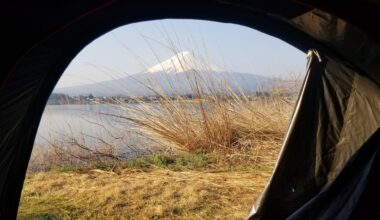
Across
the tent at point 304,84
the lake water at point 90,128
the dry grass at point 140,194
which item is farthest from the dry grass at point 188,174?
the tent at point 304,84

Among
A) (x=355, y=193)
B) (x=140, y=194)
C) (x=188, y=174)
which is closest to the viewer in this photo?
(x=355, y=193)

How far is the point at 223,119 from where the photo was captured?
4785 mm

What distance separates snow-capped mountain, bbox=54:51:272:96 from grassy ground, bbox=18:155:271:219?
88 cm

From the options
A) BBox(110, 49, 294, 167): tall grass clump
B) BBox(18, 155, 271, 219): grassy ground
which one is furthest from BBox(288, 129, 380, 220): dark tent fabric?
BBox(110, 49, 294, 167): tall grass clump

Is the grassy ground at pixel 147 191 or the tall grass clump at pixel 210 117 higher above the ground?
the tall grass clump at pixel 210 117

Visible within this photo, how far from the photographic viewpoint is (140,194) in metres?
3.39

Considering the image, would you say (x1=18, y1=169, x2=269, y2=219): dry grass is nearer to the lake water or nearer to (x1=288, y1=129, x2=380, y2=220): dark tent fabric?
the lake water

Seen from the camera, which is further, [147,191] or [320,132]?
[147,191]

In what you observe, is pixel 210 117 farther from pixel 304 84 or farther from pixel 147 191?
pixel 304 84

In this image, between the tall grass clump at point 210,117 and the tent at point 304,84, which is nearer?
the tent at point 304,84

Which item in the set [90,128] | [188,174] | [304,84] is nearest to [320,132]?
[304,84]

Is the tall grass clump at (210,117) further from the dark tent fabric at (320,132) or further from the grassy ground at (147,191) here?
the dark tent fabric at (320,132)

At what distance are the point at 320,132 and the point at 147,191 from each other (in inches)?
67.4

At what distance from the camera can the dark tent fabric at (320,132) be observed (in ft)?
7.29
